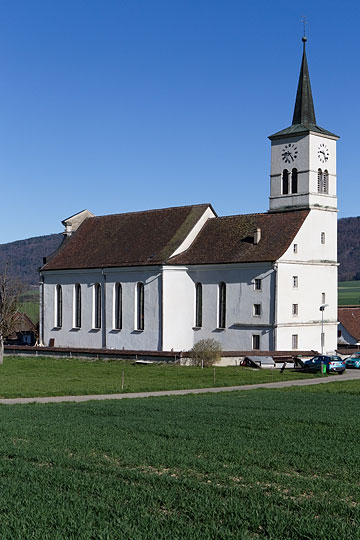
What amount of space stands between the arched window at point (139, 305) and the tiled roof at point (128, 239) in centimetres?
203

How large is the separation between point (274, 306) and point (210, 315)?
255 inches

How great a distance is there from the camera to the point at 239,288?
56.8 metres

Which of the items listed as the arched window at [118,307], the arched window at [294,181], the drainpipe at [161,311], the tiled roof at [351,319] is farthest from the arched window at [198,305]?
the tiled roof at [351,319]

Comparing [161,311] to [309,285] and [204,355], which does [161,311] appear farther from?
[309,285]

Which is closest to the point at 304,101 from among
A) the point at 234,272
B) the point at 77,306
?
the point at 234,272

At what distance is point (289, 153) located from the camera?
6000cm

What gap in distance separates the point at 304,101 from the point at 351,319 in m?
27.1

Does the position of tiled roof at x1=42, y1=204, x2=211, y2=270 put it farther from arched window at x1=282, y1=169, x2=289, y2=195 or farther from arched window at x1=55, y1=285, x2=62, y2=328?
arched window at x1=282, y1=169, x2=289, y2=195

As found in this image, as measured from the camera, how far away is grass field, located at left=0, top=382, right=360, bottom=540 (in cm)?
1125

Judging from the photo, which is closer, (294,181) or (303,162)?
(303,162)

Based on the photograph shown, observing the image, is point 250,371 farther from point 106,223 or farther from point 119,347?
point 106,223

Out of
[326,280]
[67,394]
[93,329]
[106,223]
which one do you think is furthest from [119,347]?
[67,394]

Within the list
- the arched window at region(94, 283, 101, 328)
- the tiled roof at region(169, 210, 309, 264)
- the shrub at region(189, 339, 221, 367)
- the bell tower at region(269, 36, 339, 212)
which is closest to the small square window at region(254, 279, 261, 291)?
the tiled roof at region(169, 210, 309, 264)

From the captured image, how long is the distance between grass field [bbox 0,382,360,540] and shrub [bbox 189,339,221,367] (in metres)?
26.9
